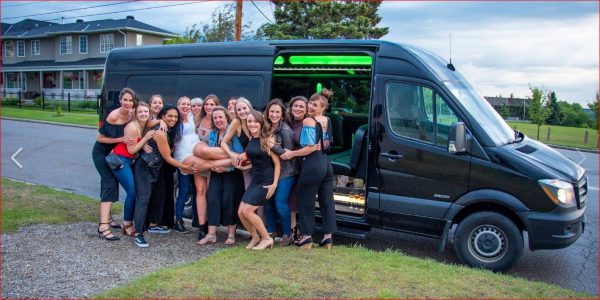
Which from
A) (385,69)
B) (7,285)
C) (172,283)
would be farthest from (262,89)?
(7,285)

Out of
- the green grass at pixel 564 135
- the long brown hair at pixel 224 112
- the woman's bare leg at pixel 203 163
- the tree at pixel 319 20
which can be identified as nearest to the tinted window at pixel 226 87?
the long brown hair at pixel 224 112

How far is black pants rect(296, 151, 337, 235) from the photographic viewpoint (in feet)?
19.5

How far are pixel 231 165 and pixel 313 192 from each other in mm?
1028

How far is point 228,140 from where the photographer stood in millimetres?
6168

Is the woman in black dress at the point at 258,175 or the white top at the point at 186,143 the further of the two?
the white top at the point at 186,143

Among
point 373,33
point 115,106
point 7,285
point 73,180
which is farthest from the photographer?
point 373,33

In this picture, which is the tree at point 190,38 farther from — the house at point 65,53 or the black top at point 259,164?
the black top at point 259,164

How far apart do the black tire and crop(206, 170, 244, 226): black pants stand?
2658mm

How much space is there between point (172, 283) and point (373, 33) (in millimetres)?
A: 26117

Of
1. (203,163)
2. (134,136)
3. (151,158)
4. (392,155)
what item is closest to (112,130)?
(134,136)

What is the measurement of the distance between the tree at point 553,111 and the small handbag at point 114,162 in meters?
27.3

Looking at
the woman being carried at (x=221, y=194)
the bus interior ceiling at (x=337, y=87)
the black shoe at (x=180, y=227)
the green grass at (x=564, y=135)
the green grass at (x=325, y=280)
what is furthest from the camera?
the green grass at (x=564, y=135)

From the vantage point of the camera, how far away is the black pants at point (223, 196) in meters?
6.27

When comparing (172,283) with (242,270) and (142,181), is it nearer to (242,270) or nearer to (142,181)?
(242,270)
